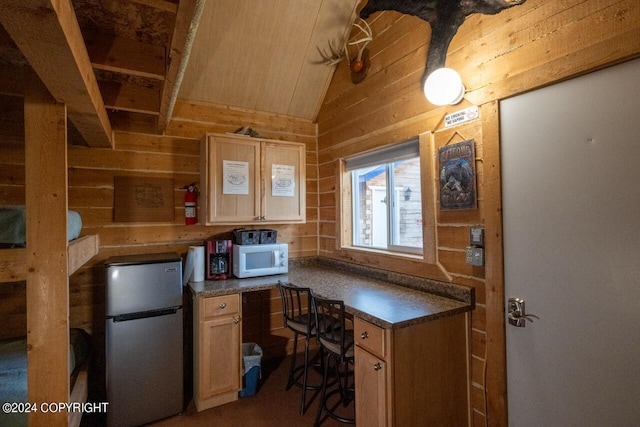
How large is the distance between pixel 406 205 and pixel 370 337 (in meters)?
1.22

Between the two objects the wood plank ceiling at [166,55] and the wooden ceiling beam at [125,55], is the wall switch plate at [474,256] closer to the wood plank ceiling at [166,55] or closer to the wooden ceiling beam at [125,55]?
the wood plank ceiling at [166,55]

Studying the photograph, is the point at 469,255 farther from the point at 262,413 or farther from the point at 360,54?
the point at 360,54

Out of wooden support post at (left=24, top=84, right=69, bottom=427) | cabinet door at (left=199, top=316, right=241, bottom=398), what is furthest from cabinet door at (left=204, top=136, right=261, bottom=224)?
wooden support post at (left=24, top=84, right=69, bottom=427)

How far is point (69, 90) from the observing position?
1426mm

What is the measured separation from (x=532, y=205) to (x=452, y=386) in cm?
113

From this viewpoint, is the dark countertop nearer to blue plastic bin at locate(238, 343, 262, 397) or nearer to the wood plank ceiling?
blue plastic bin at locate(238, 343, 262, 397)

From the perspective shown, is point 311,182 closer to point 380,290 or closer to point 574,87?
point 380,290

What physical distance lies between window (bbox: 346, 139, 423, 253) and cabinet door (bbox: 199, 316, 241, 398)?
1.42m

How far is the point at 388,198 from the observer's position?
2.77 metres

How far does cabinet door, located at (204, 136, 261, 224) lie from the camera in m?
2.74

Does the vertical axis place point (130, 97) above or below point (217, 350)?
above

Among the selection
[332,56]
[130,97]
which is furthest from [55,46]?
[332,56]

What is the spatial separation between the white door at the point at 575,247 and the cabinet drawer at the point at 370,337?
70 cm

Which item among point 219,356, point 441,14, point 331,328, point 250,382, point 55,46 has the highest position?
point 441,14
